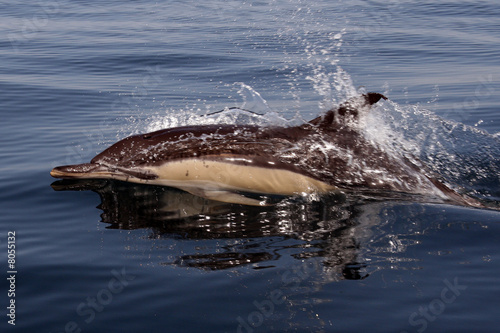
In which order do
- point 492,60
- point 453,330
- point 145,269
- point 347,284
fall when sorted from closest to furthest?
point 453,330 → point 347,284 → point 145,269 → point 492,60

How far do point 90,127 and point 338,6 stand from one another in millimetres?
21721

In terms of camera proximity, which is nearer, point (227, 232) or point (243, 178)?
point (227, 232)

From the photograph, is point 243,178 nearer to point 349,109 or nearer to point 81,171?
point 349,109

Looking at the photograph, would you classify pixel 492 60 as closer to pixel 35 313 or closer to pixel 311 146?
pixel 311 146

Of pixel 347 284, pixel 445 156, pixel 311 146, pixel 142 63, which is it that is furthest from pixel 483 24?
pixel 347 284

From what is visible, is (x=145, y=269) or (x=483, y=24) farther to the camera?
(x=483, y=24)

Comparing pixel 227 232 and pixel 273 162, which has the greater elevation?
pixel 273 162

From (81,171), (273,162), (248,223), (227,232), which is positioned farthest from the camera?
(81,171)

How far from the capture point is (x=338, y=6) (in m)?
29.7

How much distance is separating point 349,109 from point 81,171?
10.7 ft

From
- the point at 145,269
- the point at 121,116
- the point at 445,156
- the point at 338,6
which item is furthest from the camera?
the point at 338,6

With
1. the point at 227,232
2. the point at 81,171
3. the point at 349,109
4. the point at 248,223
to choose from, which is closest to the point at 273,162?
the point at 248,223

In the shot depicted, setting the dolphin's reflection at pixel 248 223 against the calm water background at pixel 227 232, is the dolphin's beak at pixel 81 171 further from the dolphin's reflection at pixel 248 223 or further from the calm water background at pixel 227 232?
the calm water background at pixel 227 232

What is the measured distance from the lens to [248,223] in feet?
20.3
